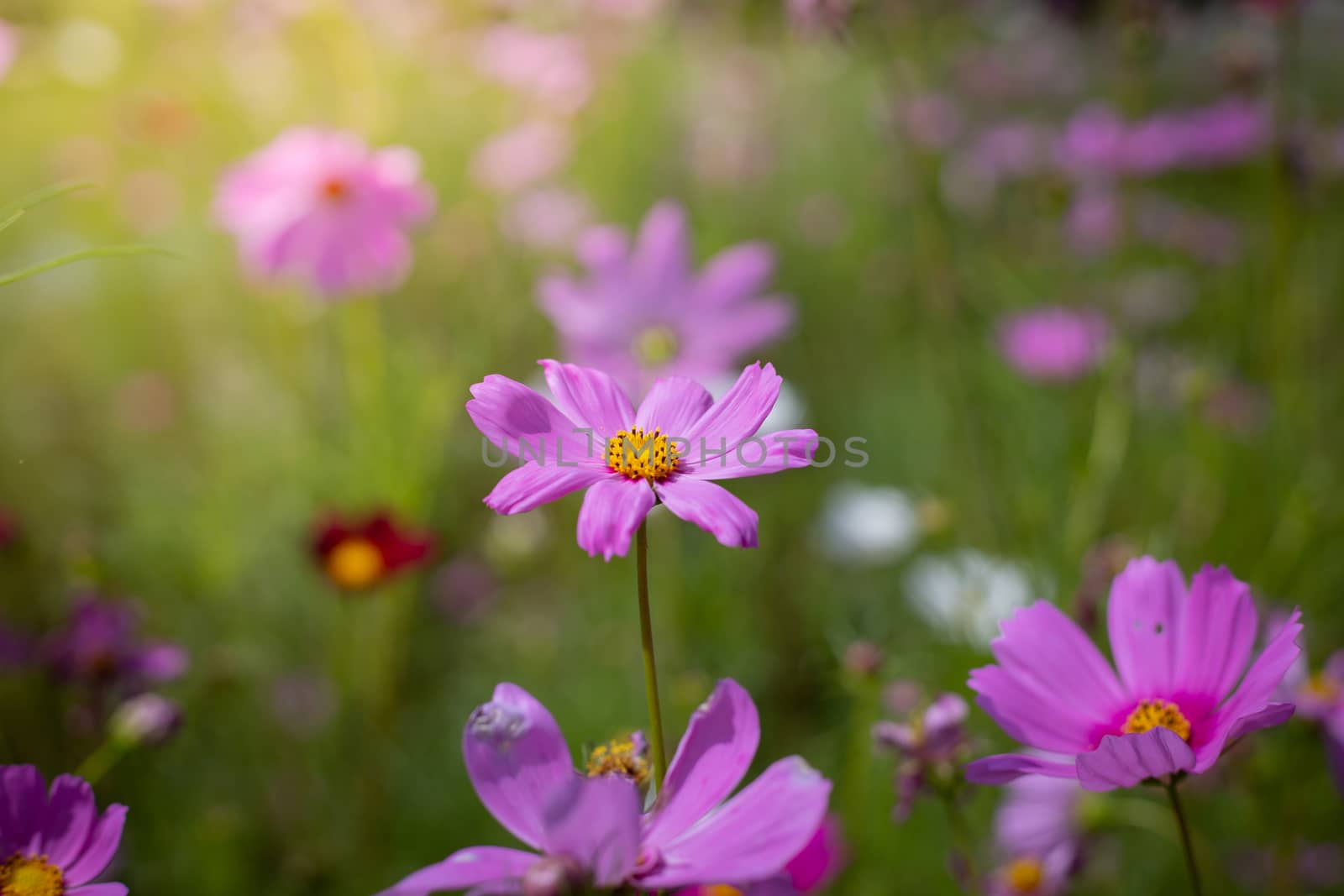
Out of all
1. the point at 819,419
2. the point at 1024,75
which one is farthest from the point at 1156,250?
the point at 1024,75

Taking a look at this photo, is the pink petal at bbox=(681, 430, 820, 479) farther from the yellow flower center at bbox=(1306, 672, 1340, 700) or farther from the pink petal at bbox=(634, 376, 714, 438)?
the yellow flower center at bbox=(1306, 672, 1340, 700)

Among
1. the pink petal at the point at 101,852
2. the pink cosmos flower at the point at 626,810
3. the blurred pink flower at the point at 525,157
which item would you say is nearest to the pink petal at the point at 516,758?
the pink cosmos flower at the point at 626,810

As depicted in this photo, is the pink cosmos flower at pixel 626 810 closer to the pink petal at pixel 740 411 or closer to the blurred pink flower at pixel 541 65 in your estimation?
the pink petal at pixel 740 411

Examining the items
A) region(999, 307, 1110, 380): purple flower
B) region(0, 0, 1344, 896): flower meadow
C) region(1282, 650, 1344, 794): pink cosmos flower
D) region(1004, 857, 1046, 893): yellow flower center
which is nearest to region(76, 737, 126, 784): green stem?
region(0, 0, 1344, 896): flower meadow

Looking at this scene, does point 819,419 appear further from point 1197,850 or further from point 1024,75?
point 1024,75

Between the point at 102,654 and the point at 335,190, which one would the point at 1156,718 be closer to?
the point at 102,654
